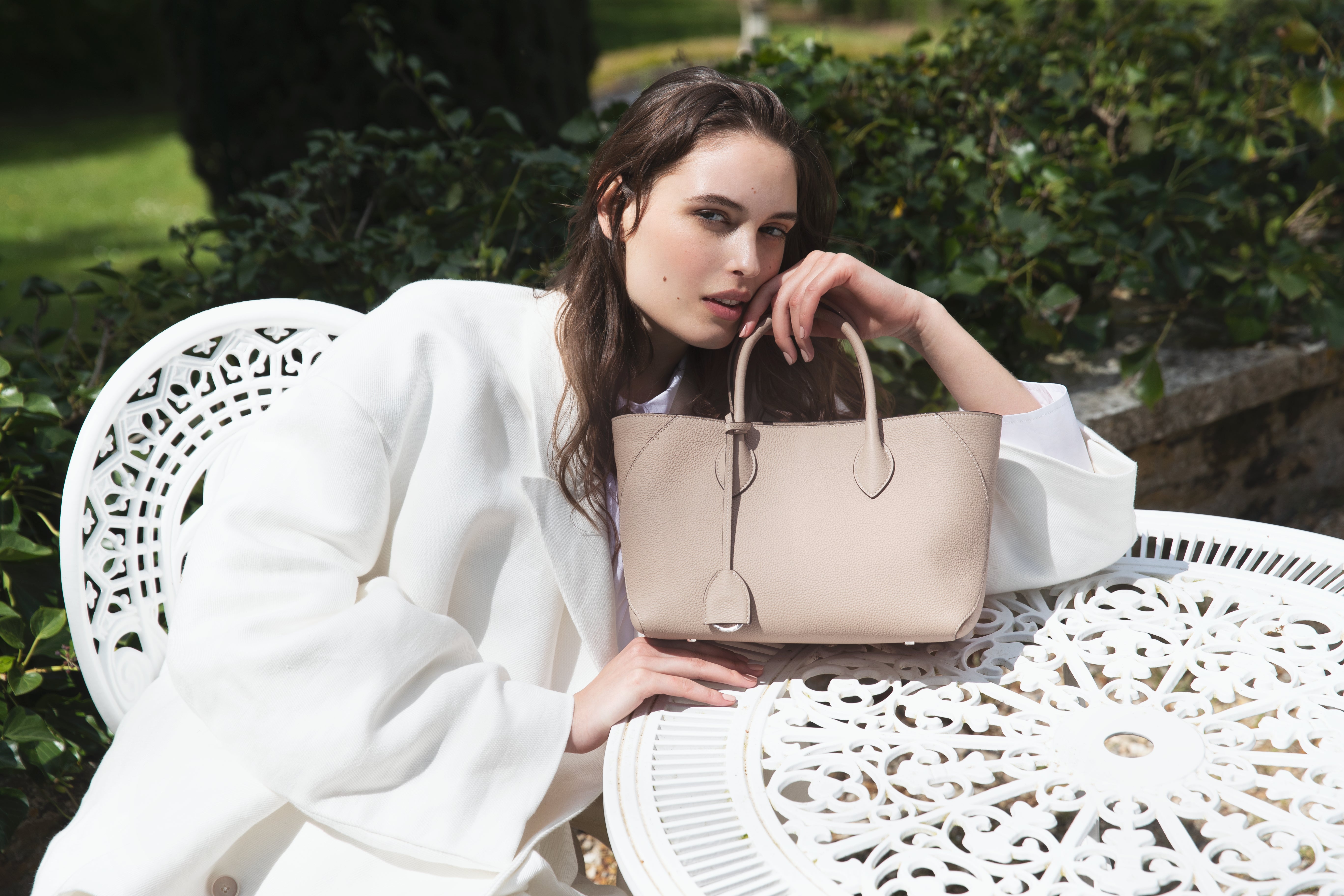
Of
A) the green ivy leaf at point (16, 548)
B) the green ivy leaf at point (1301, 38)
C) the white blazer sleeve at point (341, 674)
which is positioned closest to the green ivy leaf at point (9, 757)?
the green ivy leaf at point (16, 548)

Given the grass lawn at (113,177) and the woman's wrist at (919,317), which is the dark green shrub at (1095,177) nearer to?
the grass lawn at (113,177)

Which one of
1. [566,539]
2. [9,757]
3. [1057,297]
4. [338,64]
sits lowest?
[9,757]

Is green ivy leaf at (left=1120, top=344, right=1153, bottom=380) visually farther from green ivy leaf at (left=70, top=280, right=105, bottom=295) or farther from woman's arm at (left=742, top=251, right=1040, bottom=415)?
green ivy leaf at (left=70, top=280, right=105, bottom=295)

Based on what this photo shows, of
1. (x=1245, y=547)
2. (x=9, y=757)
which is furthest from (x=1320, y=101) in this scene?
(x=9, y=757)

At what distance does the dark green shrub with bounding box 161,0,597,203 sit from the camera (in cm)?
411

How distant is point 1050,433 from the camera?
5.47 feet

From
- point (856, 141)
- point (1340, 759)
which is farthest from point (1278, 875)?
point (856, 141)

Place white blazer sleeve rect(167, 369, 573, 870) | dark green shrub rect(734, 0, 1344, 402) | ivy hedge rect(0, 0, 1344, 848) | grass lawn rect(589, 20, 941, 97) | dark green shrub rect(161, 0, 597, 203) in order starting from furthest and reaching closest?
grass lawn rect(589, 20, 941, 97), dark green shrub rect(161, 0, 597, 203), dark green shrub rect(734, 0, 1344, 402), ivy hedge rect(0, 0, 1344, 848), white blazer sleeve rect(167, 369, 573, 870)

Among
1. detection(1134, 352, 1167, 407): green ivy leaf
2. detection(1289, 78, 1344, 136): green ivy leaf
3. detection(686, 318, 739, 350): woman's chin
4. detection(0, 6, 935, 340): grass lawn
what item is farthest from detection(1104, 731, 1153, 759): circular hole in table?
detection(0, 6, 935, 340): grass lawn

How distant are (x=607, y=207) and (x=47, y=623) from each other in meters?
1.17

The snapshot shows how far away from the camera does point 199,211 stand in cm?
822

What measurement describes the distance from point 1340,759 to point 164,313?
2.41 m

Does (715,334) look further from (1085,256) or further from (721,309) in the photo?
(1085,256)

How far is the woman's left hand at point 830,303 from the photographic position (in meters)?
1.61
